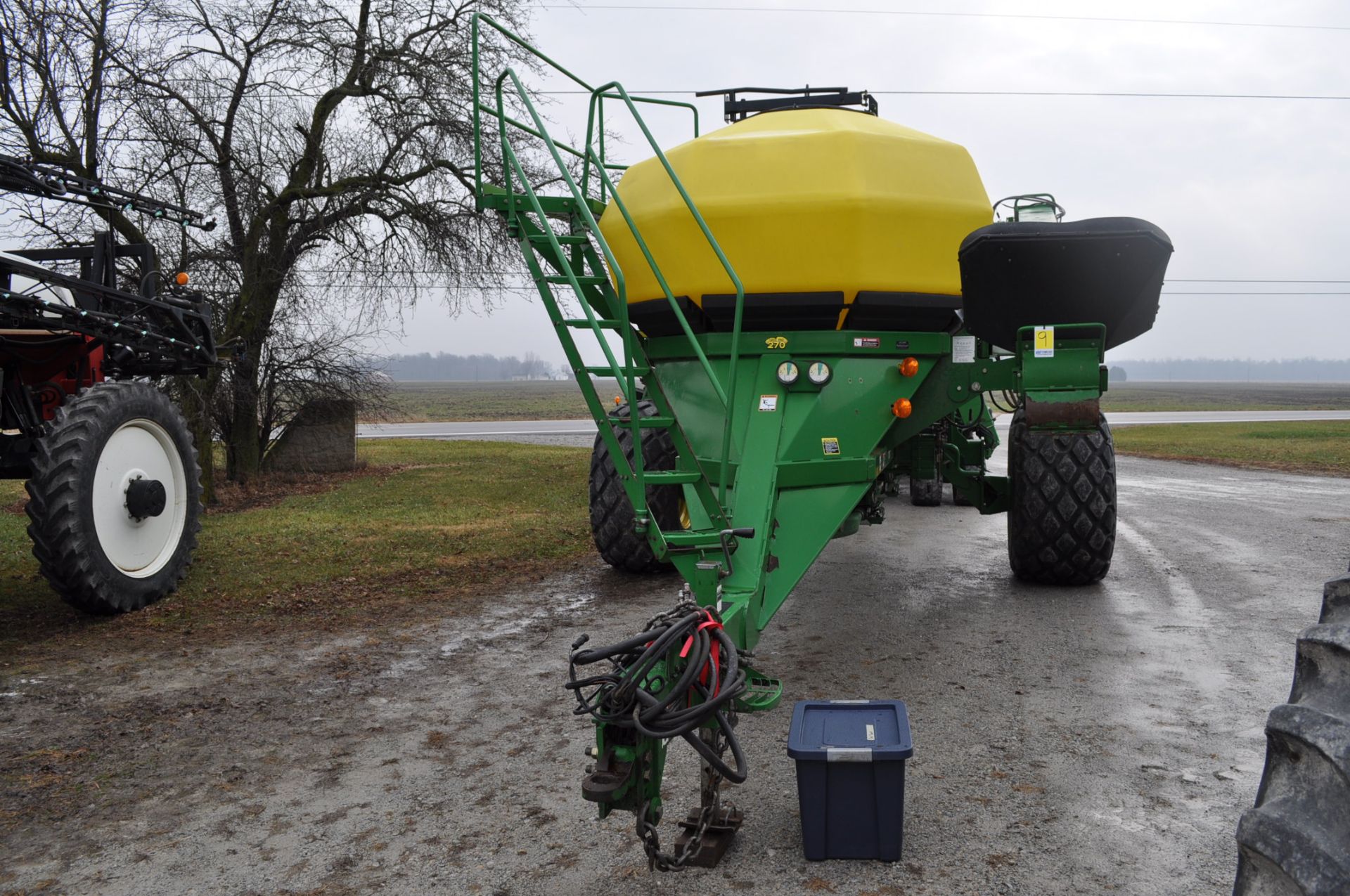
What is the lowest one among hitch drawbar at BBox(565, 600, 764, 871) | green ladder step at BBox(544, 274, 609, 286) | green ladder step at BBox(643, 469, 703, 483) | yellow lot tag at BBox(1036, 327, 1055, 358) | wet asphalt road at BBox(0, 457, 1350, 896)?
wet asphalt road at BBox(0, 457, 1350, 896)

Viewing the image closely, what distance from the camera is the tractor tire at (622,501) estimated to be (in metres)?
7.44

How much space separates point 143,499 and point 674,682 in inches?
186

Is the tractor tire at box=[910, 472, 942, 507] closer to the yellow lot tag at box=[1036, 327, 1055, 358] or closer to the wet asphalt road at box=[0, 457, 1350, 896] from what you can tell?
the wet asphalt road at box=[0, 457, 1350, 896]

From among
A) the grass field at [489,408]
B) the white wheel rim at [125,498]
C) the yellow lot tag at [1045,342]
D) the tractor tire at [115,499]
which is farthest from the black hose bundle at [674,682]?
the grass field at [489,408]

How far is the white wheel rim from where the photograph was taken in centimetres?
648

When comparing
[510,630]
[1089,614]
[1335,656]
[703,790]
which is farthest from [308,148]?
[1335,656]

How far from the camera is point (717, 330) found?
5.81m

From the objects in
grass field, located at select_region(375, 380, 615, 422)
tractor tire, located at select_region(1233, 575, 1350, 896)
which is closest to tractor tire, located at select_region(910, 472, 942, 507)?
tractor tire, located at select_region(1233, 575, 1350, 896)

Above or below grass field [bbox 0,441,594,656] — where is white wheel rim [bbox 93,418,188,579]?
above

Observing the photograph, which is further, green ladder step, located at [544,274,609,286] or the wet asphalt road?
green ladder step, located at [544,274,609,286]

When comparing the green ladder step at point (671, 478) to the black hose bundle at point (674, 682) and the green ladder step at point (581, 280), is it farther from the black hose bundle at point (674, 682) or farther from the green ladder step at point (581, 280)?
the black hose bundle at point (674, 682)

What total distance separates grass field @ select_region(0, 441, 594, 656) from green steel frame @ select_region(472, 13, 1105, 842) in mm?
2554

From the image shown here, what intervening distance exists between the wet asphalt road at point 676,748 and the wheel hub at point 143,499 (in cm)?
126

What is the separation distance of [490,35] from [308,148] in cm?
284
